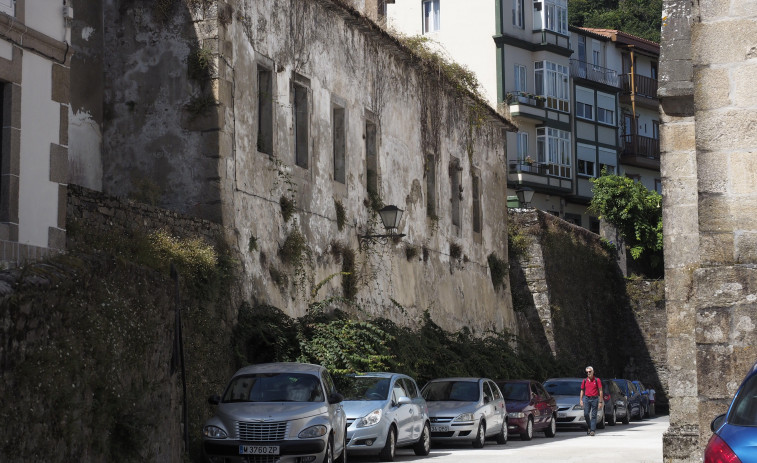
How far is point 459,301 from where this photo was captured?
33594mm

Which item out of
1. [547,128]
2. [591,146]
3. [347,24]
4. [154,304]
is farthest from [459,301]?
[591,146]

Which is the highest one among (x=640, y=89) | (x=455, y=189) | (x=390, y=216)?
(x=640, y=89)

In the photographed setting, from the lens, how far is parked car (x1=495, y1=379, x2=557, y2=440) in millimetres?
26984

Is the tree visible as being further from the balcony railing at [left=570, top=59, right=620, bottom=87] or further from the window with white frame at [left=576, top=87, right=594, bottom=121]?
the balcony railing at [left=570, top=59, right=620, bottom=87]

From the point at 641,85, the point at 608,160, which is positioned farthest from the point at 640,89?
the point at 608,160

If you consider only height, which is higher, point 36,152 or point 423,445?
point 36,152

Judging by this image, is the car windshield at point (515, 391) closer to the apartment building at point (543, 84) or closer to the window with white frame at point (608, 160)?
the apartment building at point (543, 84)

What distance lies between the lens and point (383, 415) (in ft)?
63.4

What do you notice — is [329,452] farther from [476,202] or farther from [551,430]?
[476,202]

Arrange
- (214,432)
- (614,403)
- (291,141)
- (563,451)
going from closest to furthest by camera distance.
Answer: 1. (214,432)
2. (563,451)
3. (291,141)
4. (614,403)

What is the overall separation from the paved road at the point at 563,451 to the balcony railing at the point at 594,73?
35947 millimetres

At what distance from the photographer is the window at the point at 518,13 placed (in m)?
58.5

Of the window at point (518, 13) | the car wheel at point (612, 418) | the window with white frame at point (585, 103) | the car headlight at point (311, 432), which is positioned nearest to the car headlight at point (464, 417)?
the car headlight at point (311, 432)

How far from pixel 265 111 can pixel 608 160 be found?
42.9 metres
